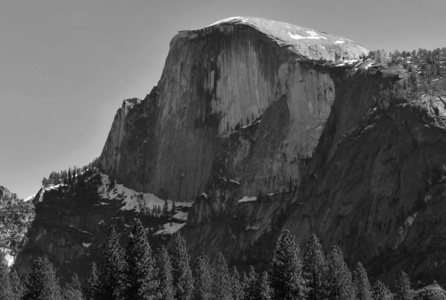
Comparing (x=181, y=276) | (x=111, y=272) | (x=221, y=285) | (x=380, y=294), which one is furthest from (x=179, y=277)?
(x=380, y=294)

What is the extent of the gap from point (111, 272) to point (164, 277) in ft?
30.1

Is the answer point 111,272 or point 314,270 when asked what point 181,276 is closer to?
point 111,272

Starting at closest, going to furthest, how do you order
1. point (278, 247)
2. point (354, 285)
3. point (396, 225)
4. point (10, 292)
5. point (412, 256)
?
point (278, 247), point (10, 292), point (354, 285), point (412, 256), point (396, 225)

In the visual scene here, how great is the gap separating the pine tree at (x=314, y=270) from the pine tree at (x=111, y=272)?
2358cm

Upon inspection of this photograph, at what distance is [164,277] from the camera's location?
115125 mm

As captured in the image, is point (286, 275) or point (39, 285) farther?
point (39, 285)

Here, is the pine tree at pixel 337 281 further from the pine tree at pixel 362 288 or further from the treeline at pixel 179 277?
the pine tree at pixel 362 288

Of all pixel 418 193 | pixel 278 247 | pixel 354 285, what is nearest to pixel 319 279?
pixel 278 247

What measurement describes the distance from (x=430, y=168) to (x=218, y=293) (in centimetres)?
7673

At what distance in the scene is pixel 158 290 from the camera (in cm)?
10931

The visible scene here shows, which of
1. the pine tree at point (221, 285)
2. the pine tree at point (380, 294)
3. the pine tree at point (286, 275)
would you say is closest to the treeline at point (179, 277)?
the pine tree at point (286, 275)

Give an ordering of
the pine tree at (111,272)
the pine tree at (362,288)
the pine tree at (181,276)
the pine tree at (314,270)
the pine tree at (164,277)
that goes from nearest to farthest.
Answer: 1. the pine tree at (111,272)
2. the pine tree at (164,277)
3. the pine tree at (314,270)
4. the pine tree at (181,276)
5. the pine tree at (362,288)

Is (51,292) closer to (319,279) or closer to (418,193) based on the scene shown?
(319,279)

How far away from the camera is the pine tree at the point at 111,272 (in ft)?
353
